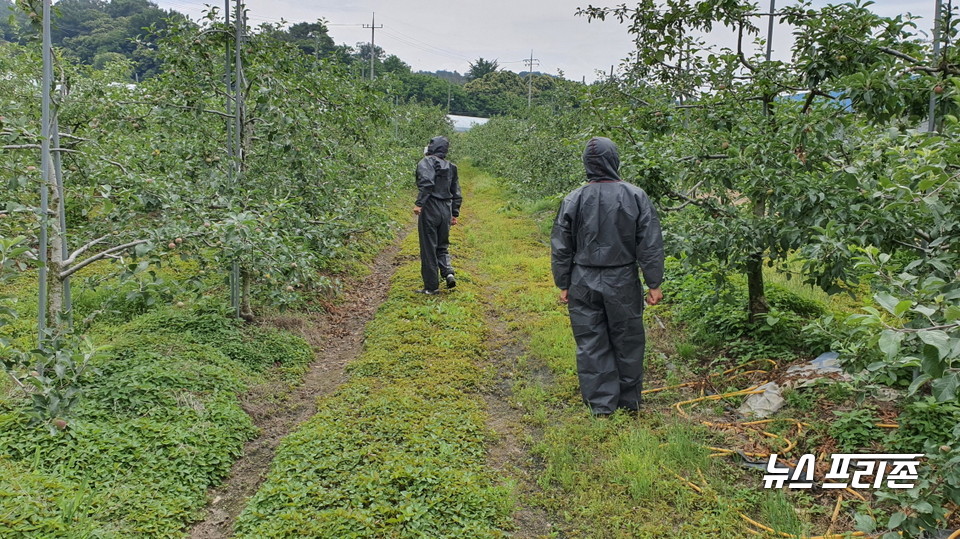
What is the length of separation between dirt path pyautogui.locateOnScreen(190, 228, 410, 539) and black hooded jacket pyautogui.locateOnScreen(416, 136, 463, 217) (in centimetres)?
156

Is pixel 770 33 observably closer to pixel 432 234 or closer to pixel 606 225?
pixel 606 225

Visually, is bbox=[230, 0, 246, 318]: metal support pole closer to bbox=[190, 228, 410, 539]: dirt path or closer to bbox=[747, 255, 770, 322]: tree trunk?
bbox=[190, 228, 410, 539]: dirt path

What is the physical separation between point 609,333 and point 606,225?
832 mm

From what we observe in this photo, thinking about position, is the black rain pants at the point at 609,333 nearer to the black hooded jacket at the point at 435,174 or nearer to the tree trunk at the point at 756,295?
the tree trunk at the point at 756,295

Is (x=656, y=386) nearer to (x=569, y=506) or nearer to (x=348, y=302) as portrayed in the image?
(x=569, y=506)

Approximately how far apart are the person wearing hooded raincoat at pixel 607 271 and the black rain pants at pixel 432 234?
3420mm

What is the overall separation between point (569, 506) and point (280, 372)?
3052 millimetres

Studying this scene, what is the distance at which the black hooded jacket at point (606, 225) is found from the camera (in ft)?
14.7

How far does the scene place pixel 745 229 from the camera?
4.71 meters

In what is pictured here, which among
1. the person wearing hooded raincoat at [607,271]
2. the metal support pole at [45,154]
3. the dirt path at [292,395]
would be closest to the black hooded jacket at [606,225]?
the person wearing hooded raincoat at [607,271]

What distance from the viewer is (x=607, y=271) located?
15.0 feet

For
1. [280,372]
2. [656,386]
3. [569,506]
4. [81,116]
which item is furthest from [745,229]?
[81,116]

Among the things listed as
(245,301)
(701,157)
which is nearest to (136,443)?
(245,301)

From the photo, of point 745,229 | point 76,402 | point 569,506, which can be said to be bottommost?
point 569,506
